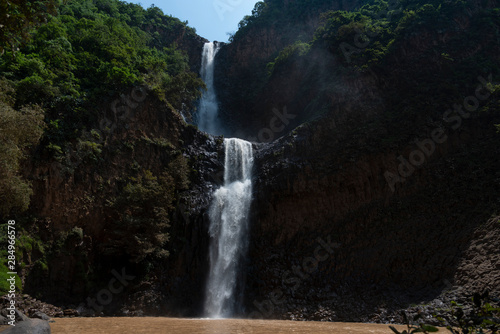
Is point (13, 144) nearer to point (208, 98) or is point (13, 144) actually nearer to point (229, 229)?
point (229, 229)

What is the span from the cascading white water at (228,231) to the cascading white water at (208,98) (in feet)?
34.3

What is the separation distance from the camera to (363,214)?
20.4 m

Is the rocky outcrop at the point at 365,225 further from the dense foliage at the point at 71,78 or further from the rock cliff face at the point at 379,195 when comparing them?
the dense foliage at the point at 71,78

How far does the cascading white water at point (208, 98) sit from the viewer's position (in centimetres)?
3522

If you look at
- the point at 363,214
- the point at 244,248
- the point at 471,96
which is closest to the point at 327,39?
the point at 471,96

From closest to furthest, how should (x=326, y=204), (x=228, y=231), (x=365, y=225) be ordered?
(x=365, y=225), (x=228, y=231), (x=326, y=204)

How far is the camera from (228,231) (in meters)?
20.6

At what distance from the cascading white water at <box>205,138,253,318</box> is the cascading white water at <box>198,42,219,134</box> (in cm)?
1045

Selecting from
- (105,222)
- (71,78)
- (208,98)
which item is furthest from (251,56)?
(105,222)

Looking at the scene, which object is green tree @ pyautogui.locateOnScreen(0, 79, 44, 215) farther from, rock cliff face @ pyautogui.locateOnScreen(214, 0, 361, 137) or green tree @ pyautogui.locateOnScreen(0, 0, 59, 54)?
rock cliff face @ pyautogui.locateOnScreen(214, 0, 361, 137)

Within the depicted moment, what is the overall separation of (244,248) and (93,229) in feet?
29.4

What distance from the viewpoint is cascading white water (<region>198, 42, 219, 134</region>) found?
35.2m

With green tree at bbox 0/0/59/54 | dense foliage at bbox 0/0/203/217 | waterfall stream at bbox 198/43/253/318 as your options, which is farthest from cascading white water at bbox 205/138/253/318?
green tree at bbox 0/0/59/54

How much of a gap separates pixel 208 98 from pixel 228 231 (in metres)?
22.6
